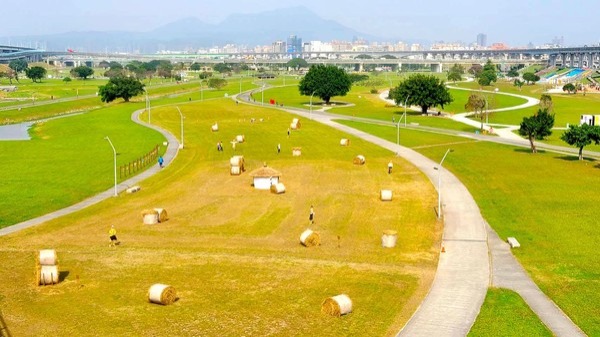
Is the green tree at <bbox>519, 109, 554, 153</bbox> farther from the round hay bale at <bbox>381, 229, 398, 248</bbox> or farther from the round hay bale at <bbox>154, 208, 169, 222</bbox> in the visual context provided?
the round hay bale at <bbox>154, 208, 169, 222</bbox>

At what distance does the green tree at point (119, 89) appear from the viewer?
183875 millimetres

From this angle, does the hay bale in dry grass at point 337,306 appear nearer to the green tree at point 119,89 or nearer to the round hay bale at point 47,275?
the round hay bale at point 47,275

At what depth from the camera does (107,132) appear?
120 metres

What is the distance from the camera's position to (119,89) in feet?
607

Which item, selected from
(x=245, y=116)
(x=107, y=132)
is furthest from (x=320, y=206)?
(x=245, y=116)

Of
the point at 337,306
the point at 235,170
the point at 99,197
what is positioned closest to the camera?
the point at 337,306

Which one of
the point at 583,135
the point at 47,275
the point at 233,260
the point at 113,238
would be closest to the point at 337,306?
the point at 233,260

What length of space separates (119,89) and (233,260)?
151251 mm

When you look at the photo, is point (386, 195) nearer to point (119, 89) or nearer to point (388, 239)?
point (388, 239)

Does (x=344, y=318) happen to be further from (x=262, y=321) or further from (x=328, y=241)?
(x=328, y=241)

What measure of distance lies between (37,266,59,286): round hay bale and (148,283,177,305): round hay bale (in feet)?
23.2

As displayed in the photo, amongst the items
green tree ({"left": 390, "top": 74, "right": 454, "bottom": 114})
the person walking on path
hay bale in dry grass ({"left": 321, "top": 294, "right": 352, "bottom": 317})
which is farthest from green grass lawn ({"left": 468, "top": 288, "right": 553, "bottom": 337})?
green tree ({"left": 390, "top": 74, "right": 454, "bottom": 114})

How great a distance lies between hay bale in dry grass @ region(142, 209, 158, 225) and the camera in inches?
2093

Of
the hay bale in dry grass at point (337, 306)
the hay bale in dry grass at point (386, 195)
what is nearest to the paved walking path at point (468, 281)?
the hay bale in dry grass at point (337, 306)
